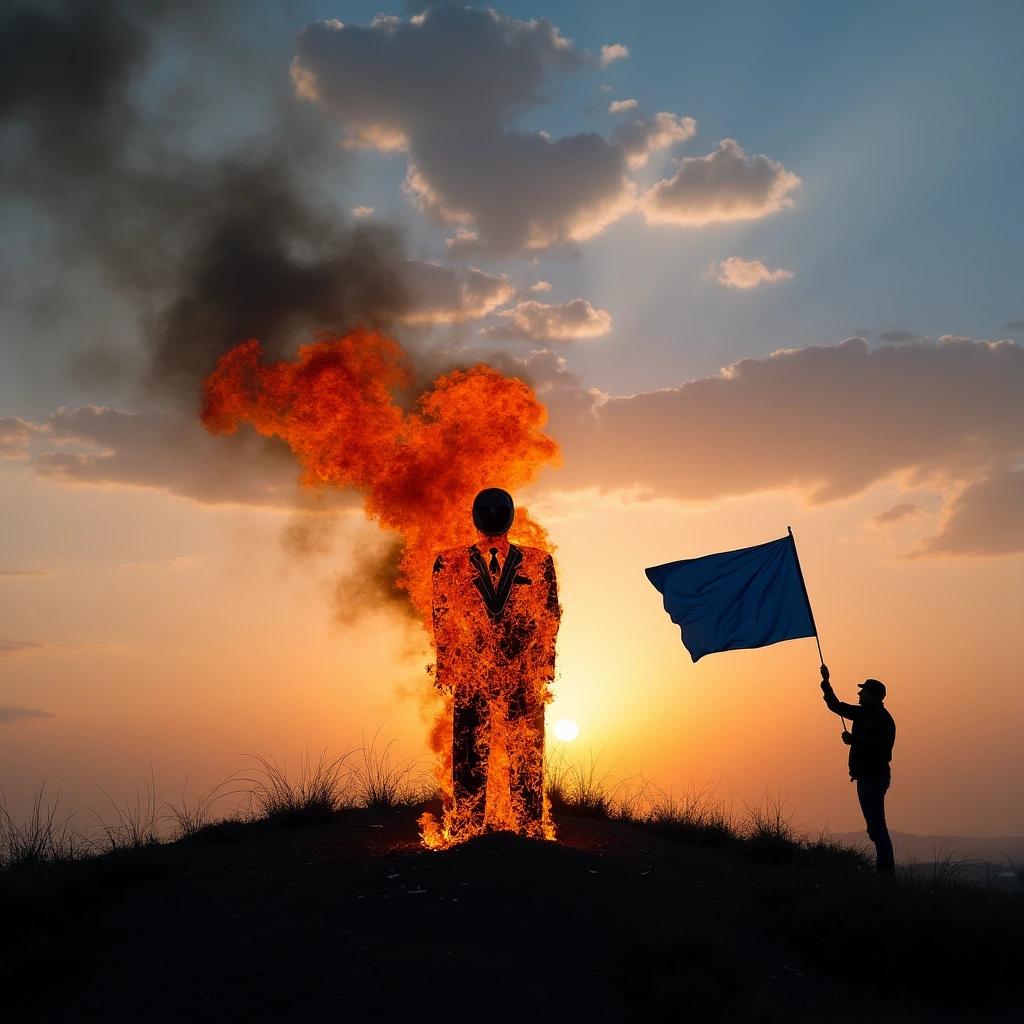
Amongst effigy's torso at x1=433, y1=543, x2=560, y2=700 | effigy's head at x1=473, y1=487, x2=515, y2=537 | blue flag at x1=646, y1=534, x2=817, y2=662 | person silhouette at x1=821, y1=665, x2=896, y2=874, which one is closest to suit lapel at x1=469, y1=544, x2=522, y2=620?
effigy's torso at x1=433, y1=543, x2=560, y2=700

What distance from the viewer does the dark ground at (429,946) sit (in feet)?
25.5

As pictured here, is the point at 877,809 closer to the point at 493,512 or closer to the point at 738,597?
the point at 738,597

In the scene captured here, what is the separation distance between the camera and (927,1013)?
28.3 ft

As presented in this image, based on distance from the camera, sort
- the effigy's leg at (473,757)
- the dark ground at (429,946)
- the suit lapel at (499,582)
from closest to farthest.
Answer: the dark ground at (429,946) → the suit lapel at (499,582) → the effigy's leg at (473,757)

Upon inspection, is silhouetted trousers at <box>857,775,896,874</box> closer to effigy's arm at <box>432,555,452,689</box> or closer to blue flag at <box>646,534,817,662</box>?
blue flag at <box>646,534,817,662</box>

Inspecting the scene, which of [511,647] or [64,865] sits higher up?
[511,647]

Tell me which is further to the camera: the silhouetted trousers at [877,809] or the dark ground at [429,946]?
the silhouetted trousers at [877,809]

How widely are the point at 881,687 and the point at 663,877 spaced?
3.69m

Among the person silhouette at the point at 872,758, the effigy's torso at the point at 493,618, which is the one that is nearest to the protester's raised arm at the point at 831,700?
the person silhouette at the point at 872,758

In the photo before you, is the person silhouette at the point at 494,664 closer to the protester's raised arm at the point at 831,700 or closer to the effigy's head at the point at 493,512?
the effigy's head at the point at 493,512

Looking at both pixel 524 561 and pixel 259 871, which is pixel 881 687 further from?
pixel 259 871

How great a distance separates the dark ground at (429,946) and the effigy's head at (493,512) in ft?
11.3

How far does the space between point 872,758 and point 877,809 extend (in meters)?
0.61

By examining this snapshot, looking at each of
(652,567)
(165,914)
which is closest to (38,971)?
(165,914)
